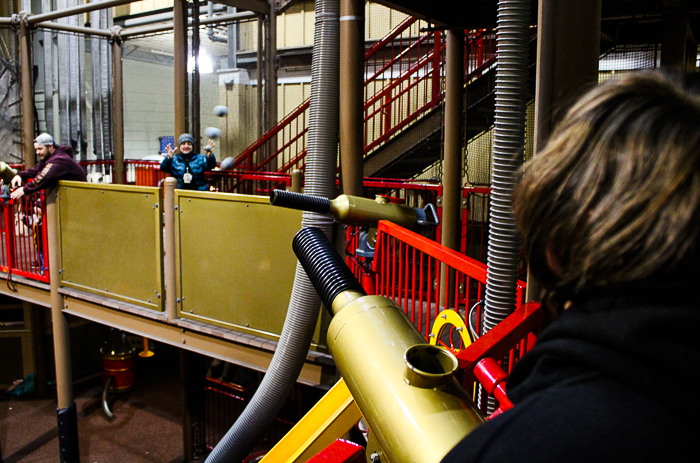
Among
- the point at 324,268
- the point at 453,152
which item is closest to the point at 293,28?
the point at 453,152

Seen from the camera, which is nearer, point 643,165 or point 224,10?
point 643,165

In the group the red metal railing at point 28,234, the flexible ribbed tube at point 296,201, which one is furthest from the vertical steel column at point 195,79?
the flexible ribbed tube at point 296,201

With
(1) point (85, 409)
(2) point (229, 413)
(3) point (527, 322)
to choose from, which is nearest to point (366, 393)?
(3) point (527, 322)

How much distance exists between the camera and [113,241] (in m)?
5.43

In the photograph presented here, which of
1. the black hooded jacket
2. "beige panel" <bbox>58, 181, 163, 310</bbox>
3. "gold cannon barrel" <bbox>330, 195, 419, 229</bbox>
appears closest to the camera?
the black hooded jacket

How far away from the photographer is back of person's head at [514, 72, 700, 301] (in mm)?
666

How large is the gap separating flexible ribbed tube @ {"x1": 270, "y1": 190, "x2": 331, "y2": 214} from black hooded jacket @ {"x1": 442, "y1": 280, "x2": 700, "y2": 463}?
1.67m

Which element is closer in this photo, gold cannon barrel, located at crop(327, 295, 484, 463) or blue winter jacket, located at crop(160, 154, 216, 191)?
gold cannon barrel, located at crop(327, 295, 484, 463)

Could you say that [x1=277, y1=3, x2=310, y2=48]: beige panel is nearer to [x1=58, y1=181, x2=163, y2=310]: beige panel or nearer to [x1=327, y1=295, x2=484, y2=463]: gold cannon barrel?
[x1=58, y1=181, x2=163, y2=310]: beige panel

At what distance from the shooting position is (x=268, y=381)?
3.58 m

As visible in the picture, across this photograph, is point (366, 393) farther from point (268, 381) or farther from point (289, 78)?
point (289, 78)

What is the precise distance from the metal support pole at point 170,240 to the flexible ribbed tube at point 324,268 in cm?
321

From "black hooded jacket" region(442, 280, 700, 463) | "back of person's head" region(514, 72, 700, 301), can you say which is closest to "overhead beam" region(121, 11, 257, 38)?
"back of person's head" region(514, 72, 700, 301)

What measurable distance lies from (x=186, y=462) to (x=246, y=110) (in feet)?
20.5
